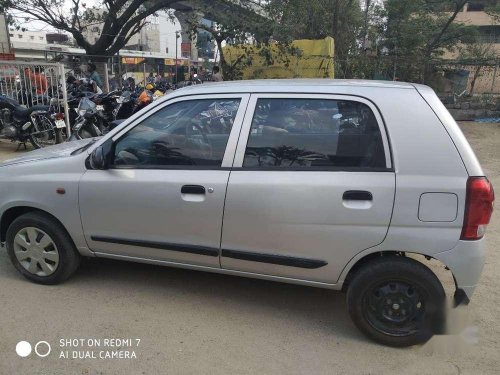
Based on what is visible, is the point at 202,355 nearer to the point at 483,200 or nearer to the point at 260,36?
the point at 483,200

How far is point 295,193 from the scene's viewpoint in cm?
281

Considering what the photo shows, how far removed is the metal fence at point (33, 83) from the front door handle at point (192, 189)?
6.56 m

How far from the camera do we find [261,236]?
2.94 m

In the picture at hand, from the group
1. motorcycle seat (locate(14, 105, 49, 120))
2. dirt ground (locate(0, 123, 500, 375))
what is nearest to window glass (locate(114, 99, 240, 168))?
dirt ground (locate(0, 123, 500, 375))

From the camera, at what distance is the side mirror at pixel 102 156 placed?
3.23m

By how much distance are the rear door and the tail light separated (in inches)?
17.2

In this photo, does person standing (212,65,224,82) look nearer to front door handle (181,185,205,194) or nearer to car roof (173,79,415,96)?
car roof (173,79,415,96)

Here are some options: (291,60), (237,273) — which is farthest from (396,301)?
(291,60)

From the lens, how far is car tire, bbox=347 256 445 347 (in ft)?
9.05

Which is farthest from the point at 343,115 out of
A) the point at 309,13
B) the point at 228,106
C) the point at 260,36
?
the point at 309,13

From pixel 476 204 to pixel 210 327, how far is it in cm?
191

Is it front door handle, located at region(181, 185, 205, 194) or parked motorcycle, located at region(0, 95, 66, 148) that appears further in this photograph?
parked motorcycle, located at region(0, 95, 66, 148)

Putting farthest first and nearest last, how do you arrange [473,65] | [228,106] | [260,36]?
[473,65] → [260,36] → [228,106]

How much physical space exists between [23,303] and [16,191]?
871mm
